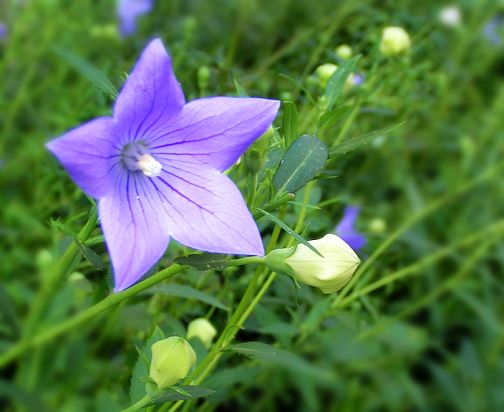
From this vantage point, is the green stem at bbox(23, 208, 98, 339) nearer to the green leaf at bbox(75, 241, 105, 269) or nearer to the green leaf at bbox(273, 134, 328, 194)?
the green leaf at bbox(75, 241, 105, 269)

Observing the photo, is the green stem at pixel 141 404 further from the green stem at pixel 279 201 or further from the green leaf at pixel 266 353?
the green stem at pixel 279 201

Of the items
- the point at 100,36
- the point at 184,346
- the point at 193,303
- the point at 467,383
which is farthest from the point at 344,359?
the point at 100,36

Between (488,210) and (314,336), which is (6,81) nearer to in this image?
(314,336)

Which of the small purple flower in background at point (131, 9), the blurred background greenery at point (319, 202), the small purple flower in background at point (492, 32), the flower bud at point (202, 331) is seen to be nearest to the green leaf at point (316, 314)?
the blurred background greenery at point (319, 202)

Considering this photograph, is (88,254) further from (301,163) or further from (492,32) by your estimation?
(492,32)

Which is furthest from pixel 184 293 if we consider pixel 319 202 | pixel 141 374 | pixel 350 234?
pixel 319 202

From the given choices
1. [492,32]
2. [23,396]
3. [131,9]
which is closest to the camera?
[23,396]
